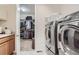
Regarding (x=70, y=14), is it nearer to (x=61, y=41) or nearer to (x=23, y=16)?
(x=61, y=41)

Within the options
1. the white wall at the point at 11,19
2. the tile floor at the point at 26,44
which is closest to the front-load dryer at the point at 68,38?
the tile floor at the point at 26,44

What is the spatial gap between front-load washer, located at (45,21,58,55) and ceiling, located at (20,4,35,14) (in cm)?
38

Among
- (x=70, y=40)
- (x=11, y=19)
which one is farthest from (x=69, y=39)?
(x=11, y=19)

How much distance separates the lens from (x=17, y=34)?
2.22 m

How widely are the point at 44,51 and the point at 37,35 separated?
12.3 inches

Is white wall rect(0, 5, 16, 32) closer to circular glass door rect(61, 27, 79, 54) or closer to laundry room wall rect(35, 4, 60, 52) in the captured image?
laundry room wall rect(35, 4, 60, 52)

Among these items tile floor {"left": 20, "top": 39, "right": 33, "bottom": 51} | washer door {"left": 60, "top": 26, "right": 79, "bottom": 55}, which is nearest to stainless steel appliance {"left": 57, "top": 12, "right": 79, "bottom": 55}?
washer door {"left": 60, "top": 26, "right": 79, "bottom": 55}

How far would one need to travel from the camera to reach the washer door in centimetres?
203

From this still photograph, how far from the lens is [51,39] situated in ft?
7.36

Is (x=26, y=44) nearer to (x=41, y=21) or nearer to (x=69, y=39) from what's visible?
(x=41, y=21)

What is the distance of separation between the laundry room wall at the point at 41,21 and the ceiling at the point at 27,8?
7 cm

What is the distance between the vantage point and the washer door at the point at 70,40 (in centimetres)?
203

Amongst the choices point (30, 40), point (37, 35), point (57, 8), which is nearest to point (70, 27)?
point (57, 8)

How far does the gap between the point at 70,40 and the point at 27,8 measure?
913 millimetres
